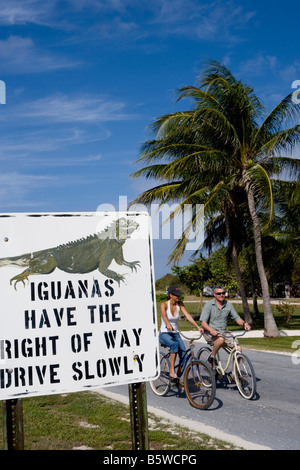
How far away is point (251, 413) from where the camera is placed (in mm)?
7305

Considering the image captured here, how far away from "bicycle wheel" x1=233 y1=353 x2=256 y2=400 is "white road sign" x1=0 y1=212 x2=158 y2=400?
483cm

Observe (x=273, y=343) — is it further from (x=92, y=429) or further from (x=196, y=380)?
(x=92, y=429)

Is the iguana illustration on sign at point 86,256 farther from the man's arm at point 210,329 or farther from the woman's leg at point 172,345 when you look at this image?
the man's arm at point 210,329

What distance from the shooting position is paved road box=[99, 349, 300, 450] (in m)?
6.07

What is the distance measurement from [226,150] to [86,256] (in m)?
17.1

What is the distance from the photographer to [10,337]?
10.5ft

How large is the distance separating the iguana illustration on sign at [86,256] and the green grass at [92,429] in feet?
9.51

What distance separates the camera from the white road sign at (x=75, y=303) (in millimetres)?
3230

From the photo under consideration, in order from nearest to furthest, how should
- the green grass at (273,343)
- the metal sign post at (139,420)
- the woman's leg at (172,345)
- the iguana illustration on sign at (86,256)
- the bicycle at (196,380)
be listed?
1. the iguana illustration on sign at (86,256)
2. the metal sign post at (139,420)
3. the bicycle at (196,380)
4. the woman's leg at (172,345)
5. the green grass at (273,343)

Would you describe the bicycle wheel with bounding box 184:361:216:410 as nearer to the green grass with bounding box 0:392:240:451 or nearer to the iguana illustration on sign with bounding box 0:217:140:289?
the green grass with bounding box 0:392:240:451

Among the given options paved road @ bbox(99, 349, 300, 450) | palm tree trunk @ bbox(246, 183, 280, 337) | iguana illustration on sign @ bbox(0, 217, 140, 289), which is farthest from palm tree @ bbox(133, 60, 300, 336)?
iguana illustration on sign @ bbox(0, 217, 140, 289)

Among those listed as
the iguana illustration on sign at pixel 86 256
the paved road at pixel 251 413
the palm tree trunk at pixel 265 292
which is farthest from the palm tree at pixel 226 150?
the iguana illustration on sign at pixel 86 256
